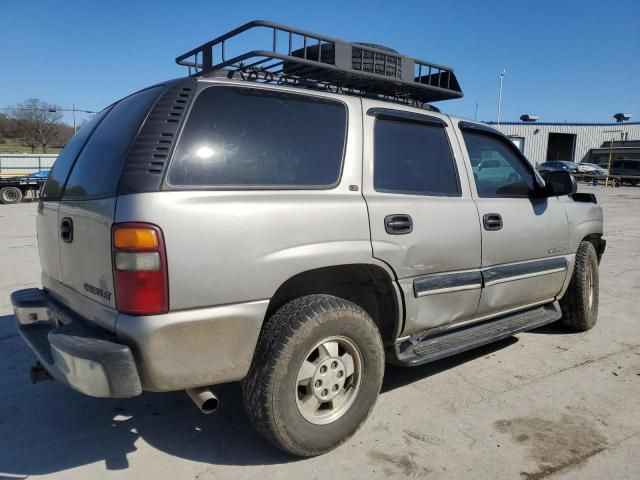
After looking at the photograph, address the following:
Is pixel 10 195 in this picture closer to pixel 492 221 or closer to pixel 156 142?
pixel 156 142

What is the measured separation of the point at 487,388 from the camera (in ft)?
11.6

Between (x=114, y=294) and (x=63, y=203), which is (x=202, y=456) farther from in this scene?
(x=63, y=203)

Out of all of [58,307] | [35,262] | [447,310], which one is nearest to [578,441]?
[447,310]

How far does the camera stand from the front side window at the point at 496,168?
369cm

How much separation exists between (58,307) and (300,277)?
1354mm

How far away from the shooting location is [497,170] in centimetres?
389

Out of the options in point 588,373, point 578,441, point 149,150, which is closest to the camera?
point 149,150

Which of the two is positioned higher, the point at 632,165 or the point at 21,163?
the point at 632,165

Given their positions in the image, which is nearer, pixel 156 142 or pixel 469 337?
pixel 156 142

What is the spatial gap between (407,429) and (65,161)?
2602mm

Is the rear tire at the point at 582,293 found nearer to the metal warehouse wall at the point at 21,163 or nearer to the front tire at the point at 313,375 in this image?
the front tire at the point at 313,375

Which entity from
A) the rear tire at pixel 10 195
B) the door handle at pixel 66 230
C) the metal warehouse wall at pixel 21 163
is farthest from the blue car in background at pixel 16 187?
the door handle at pixel 66 230

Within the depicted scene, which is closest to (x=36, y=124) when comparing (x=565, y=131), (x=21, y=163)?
(x=21, y=163)

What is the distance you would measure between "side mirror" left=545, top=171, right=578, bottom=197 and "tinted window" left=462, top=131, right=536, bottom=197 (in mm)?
138
